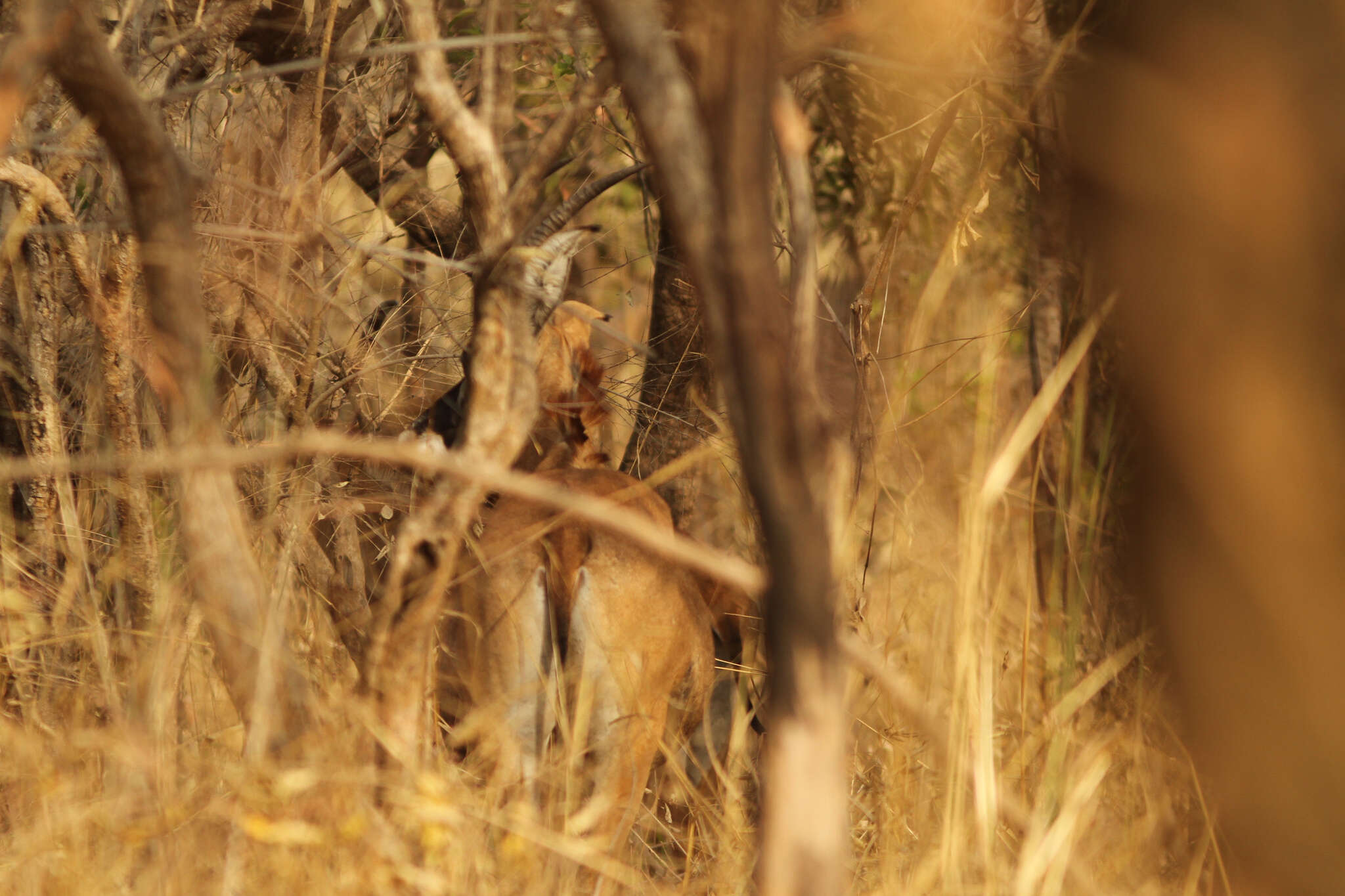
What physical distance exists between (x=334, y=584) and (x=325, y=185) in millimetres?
1444

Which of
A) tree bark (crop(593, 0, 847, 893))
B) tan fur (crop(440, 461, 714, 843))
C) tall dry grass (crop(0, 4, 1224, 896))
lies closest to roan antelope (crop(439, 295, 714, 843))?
tan fur (crop(440, 461, 714, 843))

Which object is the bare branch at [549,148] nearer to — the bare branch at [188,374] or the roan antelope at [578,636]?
the roan antelope at [578,636]

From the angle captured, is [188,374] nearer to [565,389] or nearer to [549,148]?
[549,148]

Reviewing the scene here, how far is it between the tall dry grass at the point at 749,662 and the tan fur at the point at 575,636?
276mm

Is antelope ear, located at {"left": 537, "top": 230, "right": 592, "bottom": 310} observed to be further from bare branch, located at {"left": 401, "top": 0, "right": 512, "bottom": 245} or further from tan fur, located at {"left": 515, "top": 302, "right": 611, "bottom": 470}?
tan fur, located at {"left": 515, "top": 302, "right": 611, "bottom": 470}

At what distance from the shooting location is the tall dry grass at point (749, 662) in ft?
6.64

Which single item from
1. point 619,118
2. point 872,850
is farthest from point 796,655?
point 619,118

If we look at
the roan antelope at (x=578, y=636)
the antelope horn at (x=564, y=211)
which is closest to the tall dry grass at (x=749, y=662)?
the roan antelope at (x=578, y=636)

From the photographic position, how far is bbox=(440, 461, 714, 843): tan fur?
3.28m

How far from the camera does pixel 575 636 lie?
3357mm

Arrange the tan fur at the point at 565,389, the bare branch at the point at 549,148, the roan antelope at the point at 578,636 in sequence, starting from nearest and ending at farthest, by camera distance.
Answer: the bare branch at the point at 549,148 < the roan antelope at the point at 578,636 < the tan fur at the point at 565,389

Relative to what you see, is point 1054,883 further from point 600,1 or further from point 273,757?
point 600,1

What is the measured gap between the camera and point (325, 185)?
164 inches

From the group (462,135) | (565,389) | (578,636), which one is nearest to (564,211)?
(462,135)
